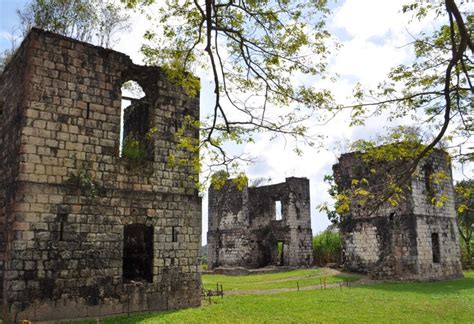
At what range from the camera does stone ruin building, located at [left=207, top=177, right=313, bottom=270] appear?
30969mm

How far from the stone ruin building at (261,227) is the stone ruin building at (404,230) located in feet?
22.2

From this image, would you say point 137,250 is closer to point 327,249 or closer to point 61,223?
point 61,223

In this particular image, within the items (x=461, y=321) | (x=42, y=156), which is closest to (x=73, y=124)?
(x=42, y=156)

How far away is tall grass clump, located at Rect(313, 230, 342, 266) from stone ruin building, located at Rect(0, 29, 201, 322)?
20391mm

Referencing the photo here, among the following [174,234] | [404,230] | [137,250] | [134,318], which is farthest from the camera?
[404,230]

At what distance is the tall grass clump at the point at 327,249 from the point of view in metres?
32.0

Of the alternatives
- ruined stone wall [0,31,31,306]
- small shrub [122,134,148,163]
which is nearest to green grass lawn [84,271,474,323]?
ruined stone wall [0,31,31,306]

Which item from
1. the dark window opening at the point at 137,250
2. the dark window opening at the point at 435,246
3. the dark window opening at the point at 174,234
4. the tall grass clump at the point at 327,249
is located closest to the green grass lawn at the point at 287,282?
the dark window opening at the point at 435,246

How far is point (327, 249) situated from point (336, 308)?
64.6ft

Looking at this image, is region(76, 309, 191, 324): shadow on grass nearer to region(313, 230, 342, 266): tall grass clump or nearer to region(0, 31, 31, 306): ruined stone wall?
region(0, 31, 31, 306): ruined stone wall

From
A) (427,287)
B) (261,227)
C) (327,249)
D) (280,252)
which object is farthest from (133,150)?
(327,249)

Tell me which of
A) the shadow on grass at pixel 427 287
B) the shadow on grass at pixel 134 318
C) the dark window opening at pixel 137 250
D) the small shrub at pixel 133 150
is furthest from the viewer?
the shadow on grass at pixel 427 287

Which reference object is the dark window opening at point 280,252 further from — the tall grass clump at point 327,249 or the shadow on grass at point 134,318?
the shadow on grass at point 134,318

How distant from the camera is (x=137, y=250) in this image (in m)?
12.8
